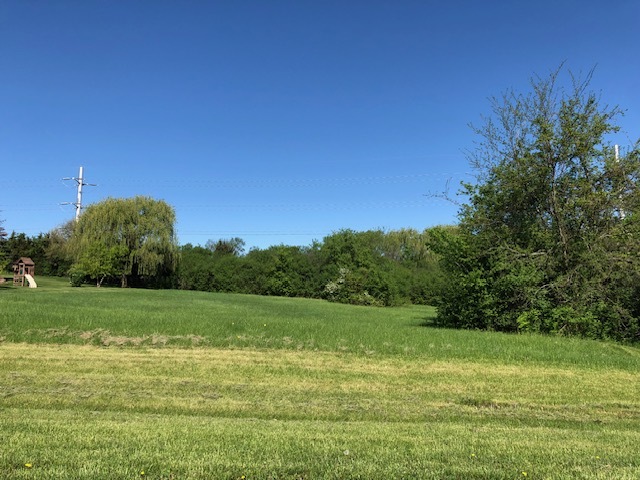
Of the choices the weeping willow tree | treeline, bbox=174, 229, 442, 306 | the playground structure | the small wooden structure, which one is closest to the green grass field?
the weeping willow tree

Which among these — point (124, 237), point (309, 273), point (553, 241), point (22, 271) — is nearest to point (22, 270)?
point (22, 271)

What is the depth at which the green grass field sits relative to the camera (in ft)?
13.2

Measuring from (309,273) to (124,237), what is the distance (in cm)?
2216

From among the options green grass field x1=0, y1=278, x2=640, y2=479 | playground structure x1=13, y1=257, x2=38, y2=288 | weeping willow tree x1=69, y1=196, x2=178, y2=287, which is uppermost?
weeping willow tree x1=69, y1=196, x2=178, y2=287

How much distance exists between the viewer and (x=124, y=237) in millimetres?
50969

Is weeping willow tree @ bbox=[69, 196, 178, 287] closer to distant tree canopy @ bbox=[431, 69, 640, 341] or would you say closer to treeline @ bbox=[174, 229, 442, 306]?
treeline @ bbox=[174, 229, 442, 306]

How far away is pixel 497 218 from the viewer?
1959cm

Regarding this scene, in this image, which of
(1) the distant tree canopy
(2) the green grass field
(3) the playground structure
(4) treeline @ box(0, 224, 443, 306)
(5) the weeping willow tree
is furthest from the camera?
(4) treeline @ box(0, 224, 443, 306)

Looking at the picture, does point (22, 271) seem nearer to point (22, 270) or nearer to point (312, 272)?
point (22, 270)

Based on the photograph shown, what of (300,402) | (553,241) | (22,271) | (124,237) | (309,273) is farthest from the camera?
(309,273)

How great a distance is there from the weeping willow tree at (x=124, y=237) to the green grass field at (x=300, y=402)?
35.5 metres

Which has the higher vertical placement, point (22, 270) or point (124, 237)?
point (124, 237)

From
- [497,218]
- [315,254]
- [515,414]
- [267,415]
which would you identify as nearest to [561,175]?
[497,218]

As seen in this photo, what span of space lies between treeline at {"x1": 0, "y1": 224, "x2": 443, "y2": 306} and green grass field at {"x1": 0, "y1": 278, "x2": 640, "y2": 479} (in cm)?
3580
